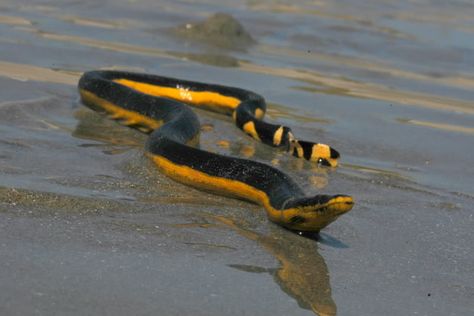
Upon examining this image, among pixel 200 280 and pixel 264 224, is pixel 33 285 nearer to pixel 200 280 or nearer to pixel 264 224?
pixel 200 280

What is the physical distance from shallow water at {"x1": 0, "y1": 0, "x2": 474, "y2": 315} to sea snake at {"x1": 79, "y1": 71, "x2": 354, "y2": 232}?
0.09 m

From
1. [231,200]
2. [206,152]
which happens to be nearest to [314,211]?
[231,200]

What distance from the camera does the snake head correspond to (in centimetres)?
448

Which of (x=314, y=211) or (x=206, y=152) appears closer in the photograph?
(x=314, y=211)

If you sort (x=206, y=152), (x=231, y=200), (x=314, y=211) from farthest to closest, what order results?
(x=206, y=152) < (x=231, y=200) < (x=314, y=211)

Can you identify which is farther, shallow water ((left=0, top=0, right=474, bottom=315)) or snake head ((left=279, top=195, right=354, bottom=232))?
snake head ((left=279, top=195, right=354, bottom=232))

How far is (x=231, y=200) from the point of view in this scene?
548 centimetres

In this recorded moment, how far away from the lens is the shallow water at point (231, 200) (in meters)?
4.09

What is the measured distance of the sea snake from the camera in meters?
4.87

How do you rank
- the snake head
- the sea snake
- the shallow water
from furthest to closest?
the sea snake < the snake head < the shallow water

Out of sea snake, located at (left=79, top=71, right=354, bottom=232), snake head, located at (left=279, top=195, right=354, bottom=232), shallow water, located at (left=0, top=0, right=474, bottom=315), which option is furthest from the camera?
sea snake, located at (left=79, top=71, right=354, bottom=232)

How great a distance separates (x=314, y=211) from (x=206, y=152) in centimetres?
120

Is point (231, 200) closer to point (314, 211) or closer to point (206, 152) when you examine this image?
point (206, 152)

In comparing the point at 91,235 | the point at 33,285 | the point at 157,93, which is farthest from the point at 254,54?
the point at 33,285
